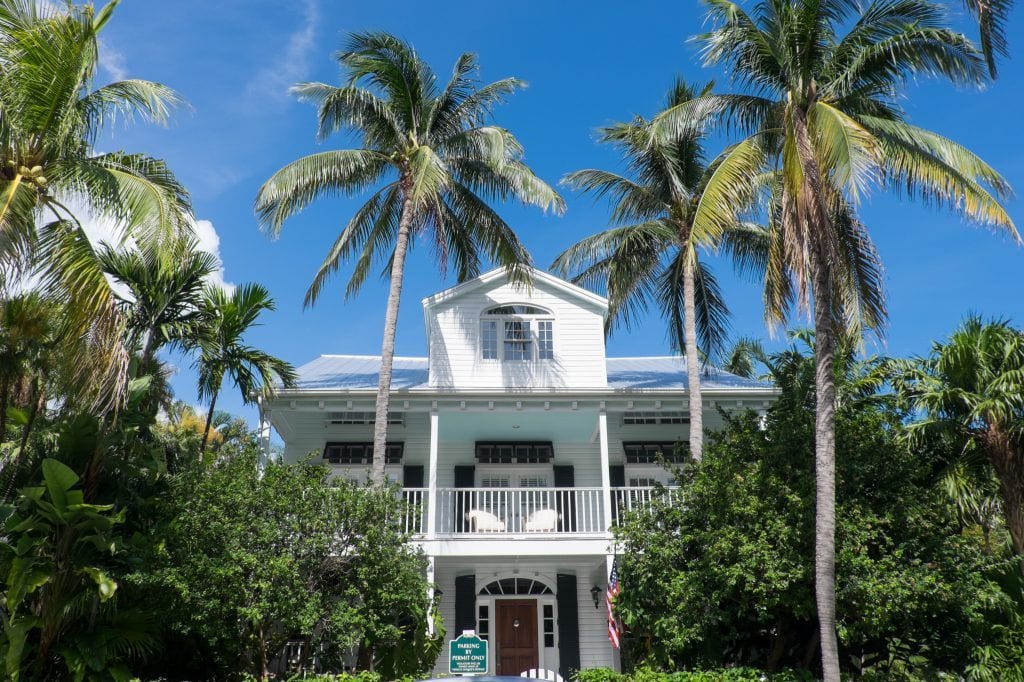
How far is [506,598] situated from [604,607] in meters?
2.26

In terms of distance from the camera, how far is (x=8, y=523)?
1066 cm

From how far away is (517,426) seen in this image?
688 inches

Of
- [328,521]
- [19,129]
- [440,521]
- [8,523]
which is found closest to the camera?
[19,129]

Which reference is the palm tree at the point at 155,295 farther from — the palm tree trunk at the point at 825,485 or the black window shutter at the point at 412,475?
the palm tree trunk at the point at 825,485

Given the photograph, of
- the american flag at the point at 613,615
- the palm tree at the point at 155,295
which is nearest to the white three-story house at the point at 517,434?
the american flag at the point at 613,615

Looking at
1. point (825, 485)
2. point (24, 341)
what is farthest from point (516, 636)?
point (24, 341)

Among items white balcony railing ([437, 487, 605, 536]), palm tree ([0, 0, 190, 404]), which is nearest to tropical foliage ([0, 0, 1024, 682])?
palm tree ([0, 0, 190, 404])

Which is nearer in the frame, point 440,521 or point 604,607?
point 440,521

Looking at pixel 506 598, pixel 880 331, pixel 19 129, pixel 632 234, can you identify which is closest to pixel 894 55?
pixel 880 331

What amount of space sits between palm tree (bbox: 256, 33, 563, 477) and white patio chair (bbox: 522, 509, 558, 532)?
12.7 ft

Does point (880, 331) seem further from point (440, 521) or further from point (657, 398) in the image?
point (440, 521)

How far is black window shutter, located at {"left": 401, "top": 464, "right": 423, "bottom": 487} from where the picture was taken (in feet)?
58.3

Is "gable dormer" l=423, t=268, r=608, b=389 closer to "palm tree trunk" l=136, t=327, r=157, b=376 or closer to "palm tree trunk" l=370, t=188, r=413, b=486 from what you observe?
"palm tree trunk" l=370, t=188, r=413, b=486

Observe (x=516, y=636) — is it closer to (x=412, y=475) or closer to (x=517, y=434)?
(x=412, y=475)
